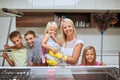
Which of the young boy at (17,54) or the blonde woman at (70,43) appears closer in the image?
the blonde woman at (70,43)

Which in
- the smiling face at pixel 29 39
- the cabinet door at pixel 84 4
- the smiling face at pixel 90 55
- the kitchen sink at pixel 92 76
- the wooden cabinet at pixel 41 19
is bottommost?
the kitchen sink at pixel 92 76

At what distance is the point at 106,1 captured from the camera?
3.98 metres

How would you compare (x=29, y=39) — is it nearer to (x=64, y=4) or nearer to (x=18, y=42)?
(x=18, y=42)

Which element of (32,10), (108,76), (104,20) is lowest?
(108,76)

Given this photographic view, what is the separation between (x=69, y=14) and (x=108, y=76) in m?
3.18

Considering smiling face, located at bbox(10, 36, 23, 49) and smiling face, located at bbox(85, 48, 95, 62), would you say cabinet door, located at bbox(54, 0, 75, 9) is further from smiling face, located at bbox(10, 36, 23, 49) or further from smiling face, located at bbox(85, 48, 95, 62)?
smiling face, located at bbox(85, 48, 95, 62)

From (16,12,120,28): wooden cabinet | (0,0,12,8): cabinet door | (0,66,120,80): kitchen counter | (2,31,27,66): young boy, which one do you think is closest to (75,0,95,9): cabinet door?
(16,12,120,28): wooden cabinet

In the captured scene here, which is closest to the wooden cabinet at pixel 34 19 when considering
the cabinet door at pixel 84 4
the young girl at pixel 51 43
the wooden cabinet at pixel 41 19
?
the wooden cabinet at pixel 41 19

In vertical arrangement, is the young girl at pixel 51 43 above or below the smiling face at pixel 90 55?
above

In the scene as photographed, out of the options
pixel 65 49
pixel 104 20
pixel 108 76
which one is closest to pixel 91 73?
pixel 108 76

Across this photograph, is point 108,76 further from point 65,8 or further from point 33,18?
point 33,18

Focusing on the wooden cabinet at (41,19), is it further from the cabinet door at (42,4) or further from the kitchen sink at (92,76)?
the kitchen sink at (92,76)

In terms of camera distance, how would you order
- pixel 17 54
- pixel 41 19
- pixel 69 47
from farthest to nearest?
pixel 41 19, pixel 17 54, pixel 69 47

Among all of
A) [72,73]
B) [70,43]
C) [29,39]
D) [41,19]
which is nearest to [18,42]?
[29,39]
